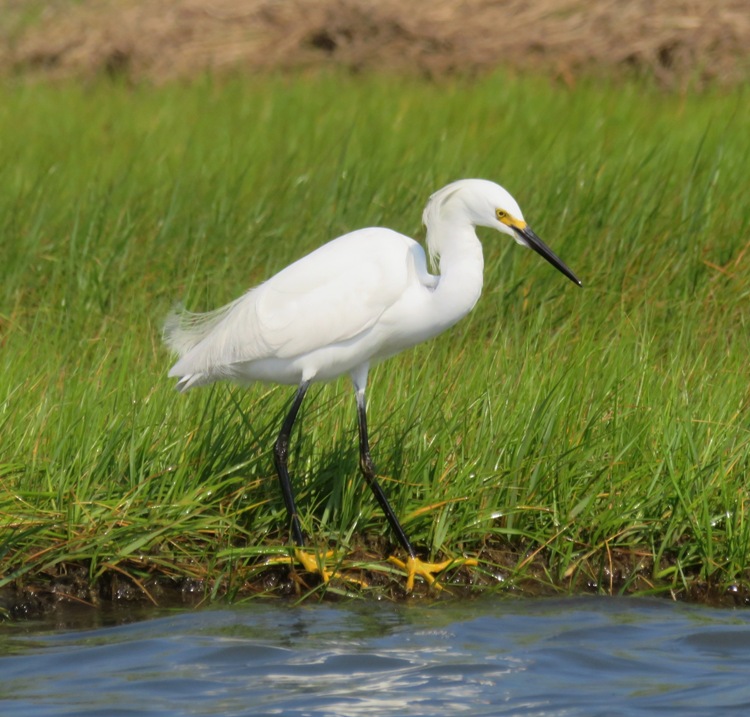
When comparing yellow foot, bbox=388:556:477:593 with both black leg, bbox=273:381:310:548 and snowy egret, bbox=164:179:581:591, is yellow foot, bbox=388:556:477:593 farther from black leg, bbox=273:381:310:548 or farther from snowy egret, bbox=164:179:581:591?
black leg, bbox=273:381:310:548

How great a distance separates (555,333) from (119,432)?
2.06 m

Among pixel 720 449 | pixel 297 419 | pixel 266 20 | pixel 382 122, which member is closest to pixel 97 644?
pixel 297 419

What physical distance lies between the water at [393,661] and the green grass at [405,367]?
0.19 metres

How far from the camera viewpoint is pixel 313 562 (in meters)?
4.24

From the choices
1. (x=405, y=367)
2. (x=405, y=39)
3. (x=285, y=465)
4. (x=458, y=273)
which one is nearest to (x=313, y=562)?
(x=285, y=465)

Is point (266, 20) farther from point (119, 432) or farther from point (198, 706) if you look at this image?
point (198, 706)

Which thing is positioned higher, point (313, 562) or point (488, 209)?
point (488, 209)

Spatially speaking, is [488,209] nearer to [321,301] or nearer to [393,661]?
[321,301]

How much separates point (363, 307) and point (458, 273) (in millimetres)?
330

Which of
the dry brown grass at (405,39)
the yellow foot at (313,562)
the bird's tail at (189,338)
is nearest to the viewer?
the yellow foot at (313,562)

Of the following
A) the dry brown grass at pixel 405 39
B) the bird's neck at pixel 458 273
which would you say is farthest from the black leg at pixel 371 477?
the dry brown grass at pixel 405 39

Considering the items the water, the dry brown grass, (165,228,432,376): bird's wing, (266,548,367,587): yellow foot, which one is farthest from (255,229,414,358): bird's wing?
the dry brown grass

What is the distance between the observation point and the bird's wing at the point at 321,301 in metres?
4.38

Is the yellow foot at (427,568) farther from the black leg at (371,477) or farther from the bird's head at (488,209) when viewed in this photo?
the bird's head at (488,209)
